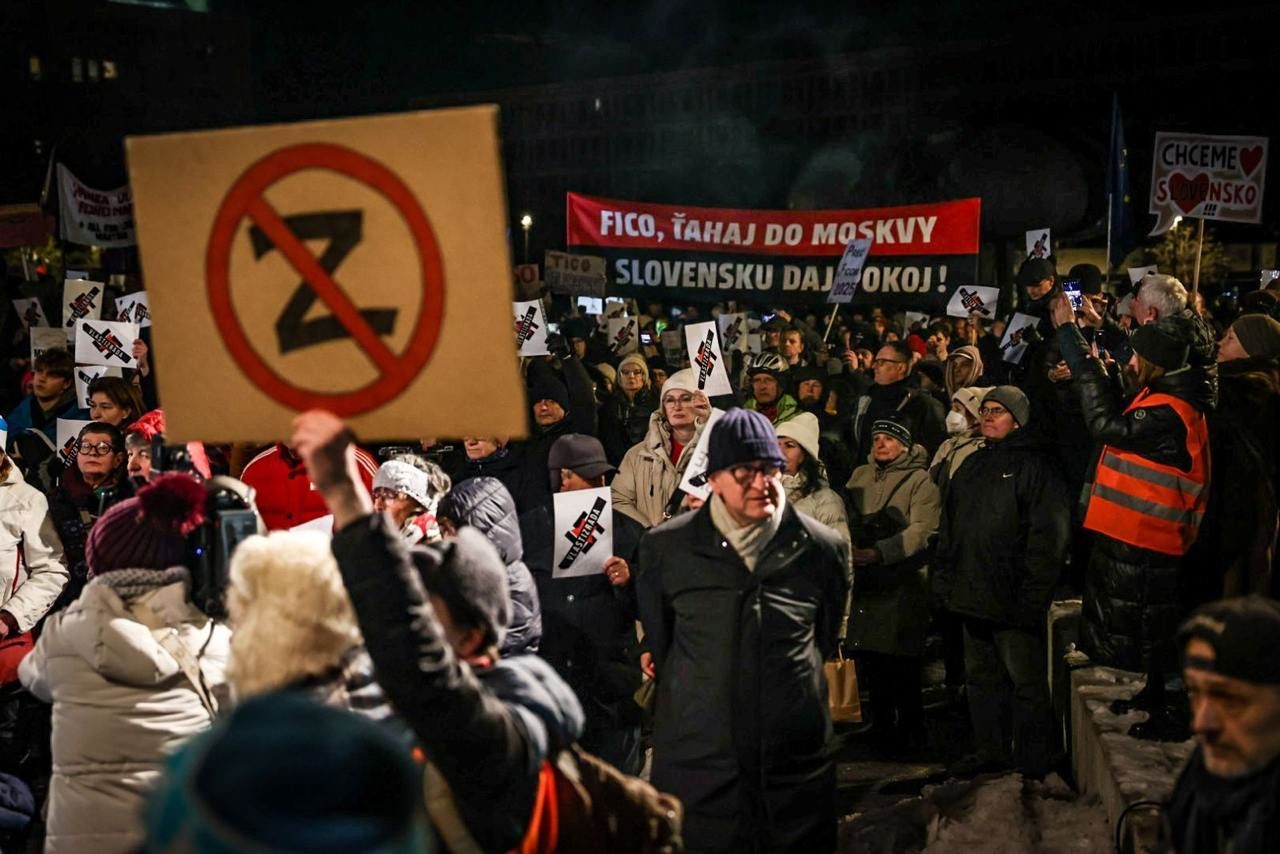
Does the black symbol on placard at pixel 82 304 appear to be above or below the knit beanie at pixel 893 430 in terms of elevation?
above

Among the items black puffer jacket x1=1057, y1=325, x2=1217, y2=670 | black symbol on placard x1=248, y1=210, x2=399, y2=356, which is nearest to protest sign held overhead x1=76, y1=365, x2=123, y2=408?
black puffer jacket x1=1057, y1=325, x2=1217, y2=670

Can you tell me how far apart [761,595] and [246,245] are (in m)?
2.30

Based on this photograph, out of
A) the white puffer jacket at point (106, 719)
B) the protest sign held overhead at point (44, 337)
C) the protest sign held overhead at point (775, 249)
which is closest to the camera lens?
the white puffer jacket at point (106, 719)

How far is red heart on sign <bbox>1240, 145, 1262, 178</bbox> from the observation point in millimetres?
13516

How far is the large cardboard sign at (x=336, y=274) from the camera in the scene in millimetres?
2994

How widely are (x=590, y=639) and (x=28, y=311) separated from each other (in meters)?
11.9

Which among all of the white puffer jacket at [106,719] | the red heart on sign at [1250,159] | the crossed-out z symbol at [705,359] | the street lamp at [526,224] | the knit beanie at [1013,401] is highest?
the street lamp at [526,224]

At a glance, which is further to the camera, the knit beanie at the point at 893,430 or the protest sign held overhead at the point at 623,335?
the protest sign held overhead at the point at 623,335

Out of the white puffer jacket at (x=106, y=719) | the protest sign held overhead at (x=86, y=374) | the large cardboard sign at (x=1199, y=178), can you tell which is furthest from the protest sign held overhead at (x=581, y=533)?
the large cardboard sign at (x=1199, y=178)

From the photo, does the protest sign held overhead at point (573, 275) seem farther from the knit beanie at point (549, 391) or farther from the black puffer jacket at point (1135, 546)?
the black puffer jacket at point (1135, 546)

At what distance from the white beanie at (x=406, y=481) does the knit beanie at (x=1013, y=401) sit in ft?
9.92

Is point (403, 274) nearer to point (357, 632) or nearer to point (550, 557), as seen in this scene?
point (357, 632)

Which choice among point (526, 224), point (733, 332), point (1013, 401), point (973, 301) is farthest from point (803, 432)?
point (526, 224)

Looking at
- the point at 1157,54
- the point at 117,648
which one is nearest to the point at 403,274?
the point at 117,648
